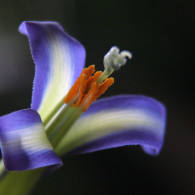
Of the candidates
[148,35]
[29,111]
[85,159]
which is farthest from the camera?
[148,35]

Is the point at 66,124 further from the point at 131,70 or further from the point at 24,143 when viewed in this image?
the point at 131,70

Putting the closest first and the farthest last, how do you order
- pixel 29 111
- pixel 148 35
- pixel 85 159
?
pixel 29 111 → pixel 85 159 → pixel 148 35

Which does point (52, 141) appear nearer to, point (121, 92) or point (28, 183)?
point (28, 183)

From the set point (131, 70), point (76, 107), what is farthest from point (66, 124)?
point (131, 70)

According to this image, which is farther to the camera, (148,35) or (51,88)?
(148,35)

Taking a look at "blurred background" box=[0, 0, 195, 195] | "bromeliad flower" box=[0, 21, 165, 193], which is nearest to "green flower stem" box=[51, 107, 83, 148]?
"bromeliad flower" box=[0, 21, 165, 193]

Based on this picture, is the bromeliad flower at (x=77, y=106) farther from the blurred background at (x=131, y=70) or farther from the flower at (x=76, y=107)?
the blurred background at (x=131, y=70)

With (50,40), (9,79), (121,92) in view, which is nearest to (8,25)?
(9,79)

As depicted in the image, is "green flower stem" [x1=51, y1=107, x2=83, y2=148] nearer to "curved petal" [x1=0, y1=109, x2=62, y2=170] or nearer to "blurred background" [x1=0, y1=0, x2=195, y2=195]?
"curved petal" [x1=0, y1=109, x2=62, y2=170]
